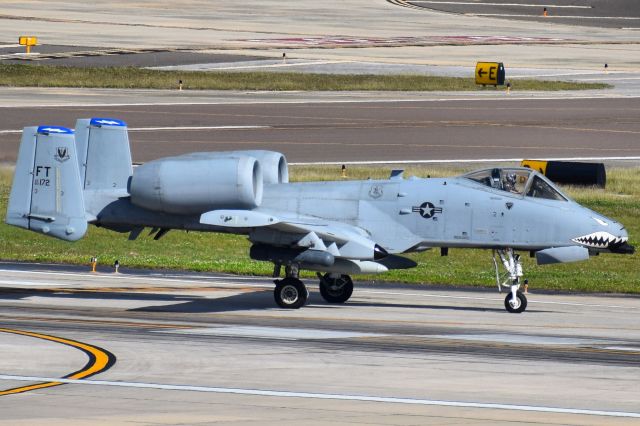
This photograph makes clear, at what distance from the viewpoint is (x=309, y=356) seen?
22.7 meters

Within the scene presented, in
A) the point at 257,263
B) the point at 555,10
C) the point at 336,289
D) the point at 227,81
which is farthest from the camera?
the point at 555,10

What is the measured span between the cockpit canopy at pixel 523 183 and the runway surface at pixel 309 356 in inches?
100

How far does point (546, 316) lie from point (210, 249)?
552 inches

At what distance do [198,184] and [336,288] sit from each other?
4.09 m

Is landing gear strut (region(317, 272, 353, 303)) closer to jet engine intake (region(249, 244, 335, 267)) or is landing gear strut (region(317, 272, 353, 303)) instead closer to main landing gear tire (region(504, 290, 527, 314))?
jet engine intake (region(249, 244, 335, 267))

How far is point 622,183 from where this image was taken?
48.6 m

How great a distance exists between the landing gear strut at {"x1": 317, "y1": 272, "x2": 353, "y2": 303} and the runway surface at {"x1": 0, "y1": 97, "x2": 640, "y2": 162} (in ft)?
72.0

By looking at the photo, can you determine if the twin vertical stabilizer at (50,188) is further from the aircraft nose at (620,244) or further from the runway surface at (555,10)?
the runway surface at (555,10)

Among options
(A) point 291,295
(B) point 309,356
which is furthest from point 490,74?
(B) point 309,356

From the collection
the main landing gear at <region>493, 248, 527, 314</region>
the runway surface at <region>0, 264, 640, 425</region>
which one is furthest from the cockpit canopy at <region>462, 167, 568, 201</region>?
the runway surface at <region>0, 264, 640, 425</region>

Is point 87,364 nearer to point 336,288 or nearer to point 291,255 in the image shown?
point 291,255

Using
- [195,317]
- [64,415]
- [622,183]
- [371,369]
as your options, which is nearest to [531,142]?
[622,183]

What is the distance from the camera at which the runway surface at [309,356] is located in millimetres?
18188

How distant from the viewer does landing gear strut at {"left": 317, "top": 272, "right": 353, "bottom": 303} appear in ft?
101
